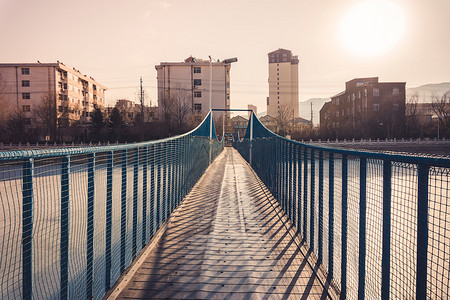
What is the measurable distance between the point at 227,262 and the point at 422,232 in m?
2.47

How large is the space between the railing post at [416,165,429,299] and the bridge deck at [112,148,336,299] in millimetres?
1296

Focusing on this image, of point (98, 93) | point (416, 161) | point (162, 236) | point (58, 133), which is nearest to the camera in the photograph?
point (416, 161)

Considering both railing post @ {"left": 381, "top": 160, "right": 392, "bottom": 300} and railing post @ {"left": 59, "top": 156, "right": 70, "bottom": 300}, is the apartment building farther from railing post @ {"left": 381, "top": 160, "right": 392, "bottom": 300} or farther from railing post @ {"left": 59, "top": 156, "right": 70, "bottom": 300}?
railing post @ {"left": 59, "top": 156, "right": 70, "bottom": 300}

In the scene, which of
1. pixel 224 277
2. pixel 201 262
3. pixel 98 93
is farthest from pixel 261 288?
pixel 98 93

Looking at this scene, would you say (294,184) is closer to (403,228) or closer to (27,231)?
(403,228)

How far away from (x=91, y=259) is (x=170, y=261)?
121cm

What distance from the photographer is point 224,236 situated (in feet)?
16.0

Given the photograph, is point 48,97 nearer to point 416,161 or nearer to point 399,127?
point 416,161

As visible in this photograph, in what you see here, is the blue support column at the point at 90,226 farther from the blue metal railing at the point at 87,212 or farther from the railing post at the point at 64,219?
the railing post at the point at 64,219

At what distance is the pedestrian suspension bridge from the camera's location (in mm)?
1977

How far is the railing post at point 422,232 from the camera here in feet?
5.98

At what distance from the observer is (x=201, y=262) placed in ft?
12.6

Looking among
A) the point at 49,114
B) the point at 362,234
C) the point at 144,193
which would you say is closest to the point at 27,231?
the point at 144,193

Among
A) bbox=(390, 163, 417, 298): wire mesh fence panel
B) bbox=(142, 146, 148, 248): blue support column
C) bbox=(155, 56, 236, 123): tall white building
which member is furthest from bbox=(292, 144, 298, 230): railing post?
bbox=(155, 56, 236, 123): tall white building
